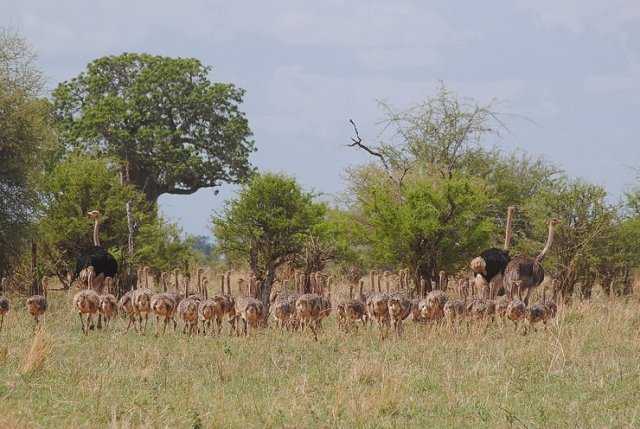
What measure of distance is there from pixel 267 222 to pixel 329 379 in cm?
1033

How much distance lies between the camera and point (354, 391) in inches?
362

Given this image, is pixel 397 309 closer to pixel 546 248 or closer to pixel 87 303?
pixel 87 303

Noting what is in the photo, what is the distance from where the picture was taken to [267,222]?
66.8 ft

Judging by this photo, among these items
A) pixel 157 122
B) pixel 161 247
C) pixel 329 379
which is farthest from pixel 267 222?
pixel 157 122

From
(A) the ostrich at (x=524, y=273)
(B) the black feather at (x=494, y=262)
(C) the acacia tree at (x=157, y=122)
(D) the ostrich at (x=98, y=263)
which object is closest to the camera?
(A) the ostrich at (x=524, y=273)

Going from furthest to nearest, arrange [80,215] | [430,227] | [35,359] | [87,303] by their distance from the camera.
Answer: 1. [80,215]
2. [430,227]
3. [87,303]
4. [35,359]

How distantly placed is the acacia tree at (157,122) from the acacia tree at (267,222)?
15.8 m

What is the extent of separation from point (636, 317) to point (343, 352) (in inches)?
221

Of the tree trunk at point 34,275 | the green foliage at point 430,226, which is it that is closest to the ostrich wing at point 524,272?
the green foliage at point 430,226

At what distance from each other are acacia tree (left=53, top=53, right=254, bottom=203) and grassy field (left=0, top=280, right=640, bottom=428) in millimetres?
23157

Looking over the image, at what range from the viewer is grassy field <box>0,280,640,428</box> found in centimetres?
830

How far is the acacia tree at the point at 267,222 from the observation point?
20.4 metres

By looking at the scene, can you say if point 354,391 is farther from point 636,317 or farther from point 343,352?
point 636,317

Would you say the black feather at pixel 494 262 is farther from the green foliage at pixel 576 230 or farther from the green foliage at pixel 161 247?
the green foliage at pixel 161 247
